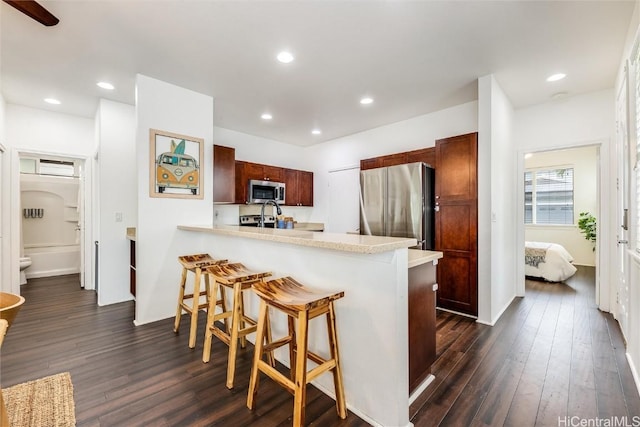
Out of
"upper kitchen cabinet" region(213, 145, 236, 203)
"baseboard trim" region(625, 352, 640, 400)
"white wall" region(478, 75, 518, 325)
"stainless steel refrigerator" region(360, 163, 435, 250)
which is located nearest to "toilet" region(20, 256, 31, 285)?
"upper kitchen cabinet" region(213, 145, 236, 203)

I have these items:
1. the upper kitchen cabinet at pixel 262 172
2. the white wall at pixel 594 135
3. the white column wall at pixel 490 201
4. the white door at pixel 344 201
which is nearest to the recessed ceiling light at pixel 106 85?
the upper kitchen cabinet at pixel 262 172

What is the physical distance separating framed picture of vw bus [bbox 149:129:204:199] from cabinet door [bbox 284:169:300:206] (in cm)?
213

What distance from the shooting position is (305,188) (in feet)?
18.6

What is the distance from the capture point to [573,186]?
6.09m

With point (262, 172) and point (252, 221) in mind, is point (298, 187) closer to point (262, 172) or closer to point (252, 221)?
point (262, 172)

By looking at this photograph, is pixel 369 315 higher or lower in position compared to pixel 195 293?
higher

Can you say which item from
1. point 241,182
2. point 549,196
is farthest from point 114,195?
point 549,196

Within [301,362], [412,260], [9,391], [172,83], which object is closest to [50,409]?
[9,391]

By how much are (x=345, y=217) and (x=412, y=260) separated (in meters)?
3.59

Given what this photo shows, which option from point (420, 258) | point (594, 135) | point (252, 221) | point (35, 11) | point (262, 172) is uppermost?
point (35, 11)

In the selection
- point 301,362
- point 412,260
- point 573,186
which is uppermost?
point 573,186

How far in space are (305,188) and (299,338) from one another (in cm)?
441

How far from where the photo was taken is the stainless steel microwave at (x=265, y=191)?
4613 mm

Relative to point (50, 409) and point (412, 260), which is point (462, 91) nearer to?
point (412, 260)
